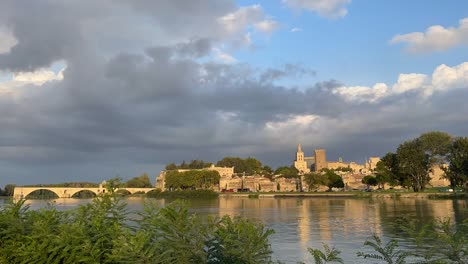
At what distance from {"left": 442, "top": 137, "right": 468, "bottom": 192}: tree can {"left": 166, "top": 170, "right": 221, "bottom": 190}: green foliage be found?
87.0 m

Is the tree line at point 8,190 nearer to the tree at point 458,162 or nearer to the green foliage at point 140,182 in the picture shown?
the green foliage at point 140,182

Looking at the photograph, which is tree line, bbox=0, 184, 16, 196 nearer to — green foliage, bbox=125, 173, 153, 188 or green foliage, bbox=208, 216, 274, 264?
green foliage, bbox=125, 173, 153, 188

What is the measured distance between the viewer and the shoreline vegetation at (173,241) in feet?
19.8

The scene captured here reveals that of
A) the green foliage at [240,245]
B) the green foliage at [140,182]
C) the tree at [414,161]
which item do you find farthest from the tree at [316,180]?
the green foliage at [240,245]

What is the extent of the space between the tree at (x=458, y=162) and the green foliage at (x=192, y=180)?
8702cm

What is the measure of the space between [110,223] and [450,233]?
18.7 ft

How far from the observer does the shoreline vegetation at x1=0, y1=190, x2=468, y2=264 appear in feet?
19.8

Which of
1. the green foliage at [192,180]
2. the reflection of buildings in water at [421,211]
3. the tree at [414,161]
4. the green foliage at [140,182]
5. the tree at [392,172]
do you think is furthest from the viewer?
the green foliage at [140,182]

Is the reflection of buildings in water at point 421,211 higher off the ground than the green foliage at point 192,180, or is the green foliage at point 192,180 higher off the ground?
the green foliage at point 192,180

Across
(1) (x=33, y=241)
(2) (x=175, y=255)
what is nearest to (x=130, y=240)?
(2) (x=175, y=255)

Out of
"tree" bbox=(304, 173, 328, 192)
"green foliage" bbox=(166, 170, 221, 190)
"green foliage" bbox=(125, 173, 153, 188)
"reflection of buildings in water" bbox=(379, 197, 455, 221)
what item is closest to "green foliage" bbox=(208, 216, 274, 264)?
"reflection of buildings in water" bbox=(379, 197, 455, 221)

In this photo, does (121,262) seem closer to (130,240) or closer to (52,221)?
(130,240)

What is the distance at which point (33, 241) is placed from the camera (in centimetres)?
838

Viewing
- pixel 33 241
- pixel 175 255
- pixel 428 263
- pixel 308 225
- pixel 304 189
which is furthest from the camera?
pixel 304 189
